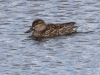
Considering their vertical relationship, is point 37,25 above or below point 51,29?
above

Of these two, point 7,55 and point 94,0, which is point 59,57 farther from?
point 94,0

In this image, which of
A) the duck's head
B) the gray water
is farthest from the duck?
the gray water

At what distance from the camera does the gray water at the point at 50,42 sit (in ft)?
49.4

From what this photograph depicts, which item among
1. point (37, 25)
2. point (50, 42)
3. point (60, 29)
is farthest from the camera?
point (37, 25)

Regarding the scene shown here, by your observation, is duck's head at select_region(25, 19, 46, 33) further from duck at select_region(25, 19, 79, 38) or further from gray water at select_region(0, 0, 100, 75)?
gray water at select_region(0, 0, 100, 75)

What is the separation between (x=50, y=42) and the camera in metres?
17.8

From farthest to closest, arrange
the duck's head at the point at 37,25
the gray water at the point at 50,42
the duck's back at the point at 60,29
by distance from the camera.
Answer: the duck's head at the point at 37,25
the duck's back at the point at 60,29
the gray water at the point at 50,42

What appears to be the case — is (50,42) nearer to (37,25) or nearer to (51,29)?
(51,29)

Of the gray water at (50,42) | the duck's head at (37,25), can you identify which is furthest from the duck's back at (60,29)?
the gray water at (50,42)

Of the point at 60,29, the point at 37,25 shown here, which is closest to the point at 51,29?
the point at 60,29

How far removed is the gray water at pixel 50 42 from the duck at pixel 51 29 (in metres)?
0.26

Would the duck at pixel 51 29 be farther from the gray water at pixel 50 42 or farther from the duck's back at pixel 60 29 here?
the gray water at pixel 50 42

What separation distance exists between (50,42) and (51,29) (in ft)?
3.85

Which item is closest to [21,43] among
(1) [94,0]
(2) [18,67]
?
(2) [18,67]
